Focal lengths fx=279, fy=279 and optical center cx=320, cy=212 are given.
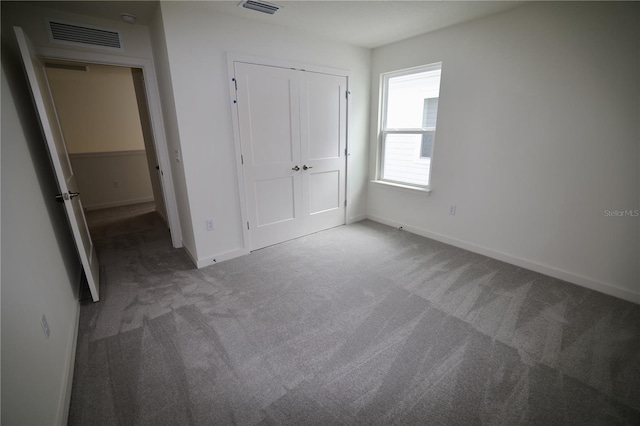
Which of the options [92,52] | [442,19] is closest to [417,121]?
[442,19]

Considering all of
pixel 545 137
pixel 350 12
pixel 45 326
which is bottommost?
pixel 45 326

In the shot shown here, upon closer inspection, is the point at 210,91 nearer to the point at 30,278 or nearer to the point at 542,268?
the point at 30,278

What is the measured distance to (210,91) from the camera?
2.61m

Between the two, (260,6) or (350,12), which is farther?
(350,12)

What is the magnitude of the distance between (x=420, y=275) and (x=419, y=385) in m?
1.26

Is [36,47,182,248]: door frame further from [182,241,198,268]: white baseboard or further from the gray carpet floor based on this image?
the gray carpet floor

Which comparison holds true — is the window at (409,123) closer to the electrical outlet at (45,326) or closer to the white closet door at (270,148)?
the white closet door at (270,148)

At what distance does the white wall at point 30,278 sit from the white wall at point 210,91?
0.99m

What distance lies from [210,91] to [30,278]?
1.94 m

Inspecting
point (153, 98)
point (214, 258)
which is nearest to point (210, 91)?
point (153, 98)

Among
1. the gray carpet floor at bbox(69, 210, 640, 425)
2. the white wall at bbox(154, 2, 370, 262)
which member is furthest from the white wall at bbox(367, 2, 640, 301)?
the white wall at bbox(154, 2, 370, 262)

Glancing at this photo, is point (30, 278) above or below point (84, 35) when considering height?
below

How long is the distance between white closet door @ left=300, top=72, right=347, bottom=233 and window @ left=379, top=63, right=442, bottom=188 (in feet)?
2.05

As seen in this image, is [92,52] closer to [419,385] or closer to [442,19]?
[442,19]
